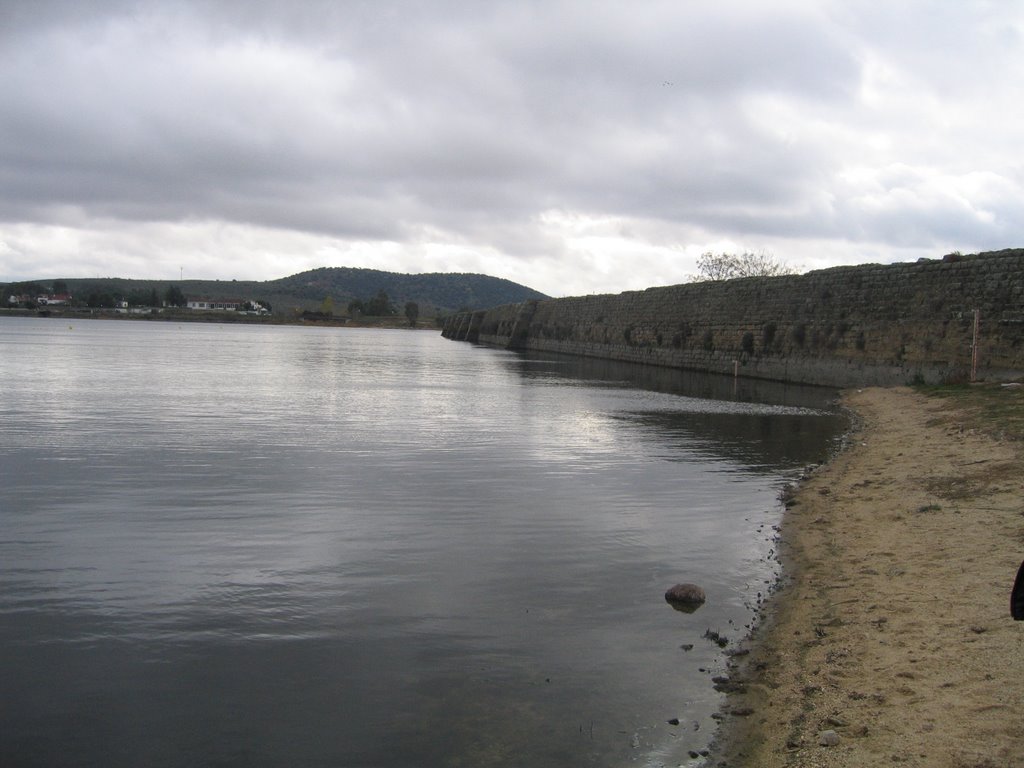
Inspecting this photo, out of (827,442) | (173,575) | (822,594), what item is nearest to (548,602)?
(822,594)

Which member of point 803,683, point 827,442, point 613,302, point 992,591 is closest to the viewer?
point 803,683

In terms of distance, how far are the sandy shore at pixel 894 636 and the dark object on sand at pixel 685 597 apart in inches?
22.1

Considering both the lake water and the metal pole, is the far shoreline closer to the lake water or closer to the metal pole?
the metal pole

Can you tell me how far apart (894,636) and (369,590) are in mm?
3905

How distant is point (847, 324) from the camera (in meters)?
26.6

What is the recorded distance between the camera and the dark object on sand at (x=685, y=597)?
22.0 feet

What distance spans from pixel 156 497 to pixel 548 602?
18.2 ft

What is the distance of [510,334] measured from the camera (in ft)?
236

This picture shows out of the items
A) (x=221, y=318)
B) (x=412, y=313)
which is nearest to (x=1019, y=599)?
(x=412, y=313)

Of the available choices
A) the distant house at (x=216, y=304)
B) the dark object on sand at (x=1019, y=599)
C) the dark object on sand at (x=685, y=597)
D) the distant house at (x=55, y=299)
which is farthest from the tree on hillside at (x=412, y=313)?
the dark object on sand at (x=1019, y=599)

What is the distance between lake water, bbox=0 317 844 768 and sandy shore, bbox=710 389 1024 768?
0.42 m

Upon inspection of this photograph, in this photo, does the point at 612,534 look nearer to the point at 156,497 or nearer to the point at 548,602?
the point at 548,602

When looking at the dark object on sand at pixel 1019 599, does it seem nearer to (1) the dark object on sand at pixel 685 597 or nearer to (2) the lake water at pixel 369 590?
(2) the lake water at pixel 369 590

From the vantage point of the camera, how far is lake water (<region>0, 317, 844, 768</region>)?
4746mm
